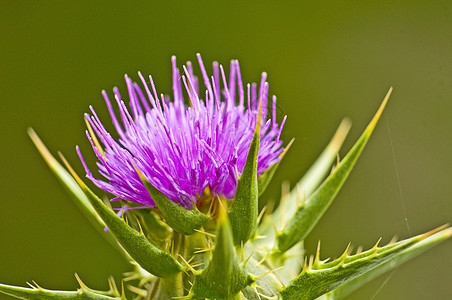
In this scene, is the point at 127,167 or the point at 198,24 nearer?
the point at 127,167

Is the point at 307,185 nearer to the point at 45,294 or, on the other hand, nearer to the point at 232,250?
the point at 232,250

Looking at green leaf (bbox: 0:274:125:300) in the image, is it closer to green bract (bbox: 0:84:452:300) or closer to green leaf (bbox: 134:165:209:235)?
green bract (bbox: 0:84:452:300)

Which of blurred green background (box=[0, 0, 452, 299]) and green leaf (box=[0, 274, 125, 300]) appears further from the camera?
blurred green background (box=[0, 0, 452, 299])

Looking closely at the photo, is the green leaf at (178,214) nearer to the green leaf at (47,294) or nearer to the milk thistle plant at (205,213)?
the milk thistle plant at (205,213)

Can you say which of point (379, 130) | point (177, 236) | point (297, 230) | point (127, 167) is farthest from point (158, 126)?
point (379, 130)

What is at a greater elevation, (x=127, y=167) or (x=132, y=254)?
(x=127, y=167)

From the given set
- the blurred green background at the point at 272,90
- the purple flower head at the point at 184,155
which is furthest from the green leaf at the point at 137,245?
the blurred green background at the point at 272,90

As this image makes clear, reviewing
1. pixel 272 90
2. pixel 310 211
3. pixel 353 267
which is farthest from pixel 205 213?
pixel 272 90

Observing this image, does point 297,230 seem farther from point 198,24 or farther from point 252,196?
point 198,24

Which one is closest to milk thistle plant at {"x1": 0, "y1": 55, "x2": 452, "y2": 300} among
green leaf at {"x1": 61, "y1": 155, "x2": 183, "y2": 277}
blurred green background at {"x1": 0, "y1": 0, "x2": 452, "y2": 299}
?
green leaf at {"x1": 61, "y1": 155, "x2": 183, "y2": 277}
